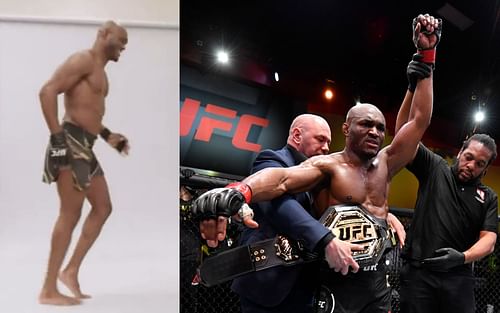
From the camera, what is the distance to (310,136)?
1.44m

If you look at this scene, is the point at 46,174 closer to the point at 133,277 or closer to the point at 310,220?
the point at 133,277

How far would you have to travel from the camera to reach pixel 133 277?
1632mm

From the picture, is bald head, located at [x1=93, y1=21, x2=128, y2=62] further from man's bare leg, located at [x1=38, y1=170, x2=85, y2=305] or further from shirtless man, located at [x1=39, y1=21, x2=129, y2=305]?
man's bare leg, located at [x1=38, y1=170, x2=85, y2=305]

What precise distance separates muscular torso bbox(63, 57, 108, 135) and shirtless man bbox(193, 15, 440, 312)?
29.0 inches

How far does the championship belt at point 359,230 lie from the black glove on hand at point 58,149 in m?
0.93

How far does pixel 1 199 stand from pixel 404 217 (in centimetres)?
163

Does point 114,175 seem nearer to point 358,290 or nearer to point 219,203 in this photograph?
point 219,203

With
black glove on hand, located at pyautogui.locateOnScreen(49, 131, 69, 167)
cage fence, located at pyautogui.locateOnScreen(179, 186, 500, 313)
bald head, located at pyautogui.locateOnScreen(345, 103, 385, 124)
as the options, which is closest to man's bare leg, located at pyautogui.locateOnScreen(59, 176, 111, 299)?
black glove on hand, located at pyautogui.locateOnScreen(49, 131, 69, 167)

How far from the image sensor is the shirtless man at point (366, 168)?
117cm

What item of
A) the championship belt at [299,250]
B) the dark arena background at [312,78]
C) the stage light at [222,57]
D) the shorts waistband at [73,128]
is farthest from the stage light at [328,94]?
the shorts waistband at [73,128]

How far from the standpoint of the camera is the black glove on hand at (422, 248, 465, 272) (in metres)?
1.49

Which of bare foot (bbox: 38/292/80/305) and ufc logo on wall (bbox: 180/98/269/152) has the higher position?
ufc logo on wall (bbox: 180/98/269/152)

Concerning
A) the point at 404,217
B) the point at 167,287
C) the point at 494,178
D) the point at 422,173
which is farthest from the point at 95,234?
the point at 494,178

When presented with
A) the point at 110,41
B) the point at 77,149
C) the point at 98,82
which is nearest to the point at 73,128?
the point at 77,149
